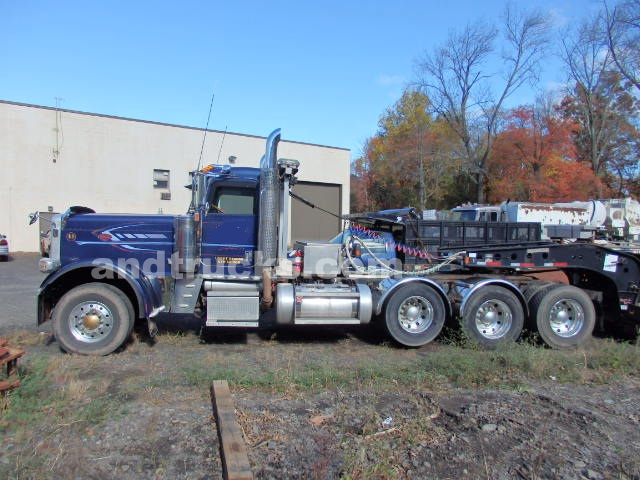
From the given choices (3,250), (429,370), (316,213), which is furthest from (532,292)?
(316,213)

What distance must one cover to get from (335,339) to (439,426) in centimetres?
374

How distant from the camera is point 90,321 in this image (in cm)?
657

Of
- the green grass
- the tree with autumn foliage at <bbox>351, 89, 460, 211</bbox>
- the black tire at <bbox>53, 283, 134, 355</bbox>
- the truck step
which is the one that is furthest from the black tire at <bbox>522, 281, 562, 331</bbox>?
the tree with autumn foliage at <bbox>351, 89, 460, 211</bbox>

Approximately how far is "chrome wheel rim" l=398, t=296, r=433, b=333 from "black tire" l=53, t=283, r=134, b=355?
3848 millimetres

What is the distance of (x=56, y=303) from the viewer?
6891mm

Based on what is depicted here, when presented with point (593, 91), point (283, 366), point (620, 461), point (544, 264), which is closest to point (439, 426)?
point (620, 461)

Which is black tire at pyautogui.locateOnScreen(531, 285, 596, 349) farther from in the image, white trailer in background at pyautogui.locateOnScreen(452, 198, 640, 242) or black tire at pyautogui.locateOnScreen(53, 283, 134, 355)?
black tire at pyautogui.locateOnScreen(53, 283, 134, 355)

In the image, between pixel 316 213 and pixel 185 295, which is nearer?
pixel 185 295

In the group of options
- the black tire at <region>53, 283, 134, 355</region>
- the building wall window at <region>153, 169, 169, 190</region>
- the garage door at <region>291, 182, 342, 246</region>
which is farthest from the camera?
the garage door at <region>291, 182, 342, 246</region>

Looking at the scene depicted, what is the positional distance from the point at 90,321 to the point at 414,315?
451 centimetres

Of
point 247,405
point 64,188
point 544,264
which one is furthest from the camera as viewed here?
point 64,188

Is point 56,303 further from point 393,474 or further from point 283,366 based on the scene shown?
point 393,474

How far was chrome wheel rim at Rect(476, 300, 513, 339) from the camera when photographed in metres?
7.38

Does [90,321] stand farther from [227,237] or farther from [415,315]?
[415,315]
